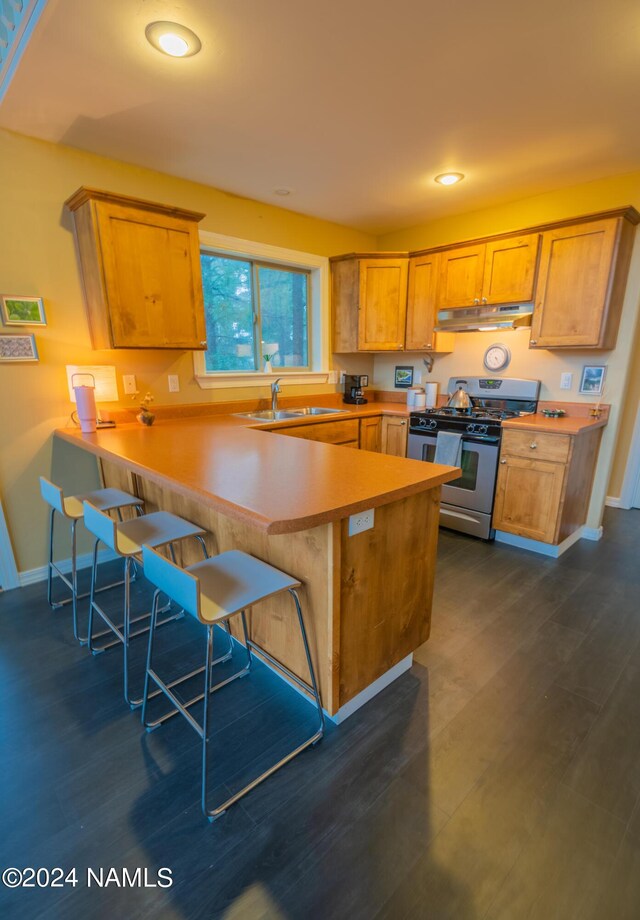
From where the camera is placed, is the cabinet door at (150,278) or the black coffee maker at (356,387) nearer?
the cabinet door at (150,278)

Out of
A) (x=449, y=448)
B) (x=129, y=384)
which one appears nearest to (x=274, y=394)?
(x=129, y=384)

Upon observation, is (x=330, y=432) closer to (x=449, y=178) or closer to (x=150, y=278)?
(x=150, y=278)

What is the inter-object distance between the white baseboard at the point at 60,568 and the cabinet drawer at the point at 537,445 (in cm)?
295

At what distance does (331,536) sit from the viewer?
129cm

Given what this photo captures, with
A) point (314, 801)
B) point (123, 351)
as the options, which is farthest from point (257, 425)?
point (314, 801)

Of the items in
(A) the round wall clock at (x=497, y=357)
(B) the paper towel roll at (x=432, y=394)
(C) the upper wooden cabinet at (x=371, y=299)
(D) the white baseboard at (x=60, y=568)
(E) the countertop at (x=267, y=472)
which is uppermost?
(C) the upper wooden cabinet at (x=371, y=299)

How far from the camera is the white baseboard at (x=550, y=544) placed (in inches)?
114

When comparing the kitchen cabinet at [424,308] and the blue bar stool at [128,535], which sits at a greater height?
the kitchen cabinet at [424,308]

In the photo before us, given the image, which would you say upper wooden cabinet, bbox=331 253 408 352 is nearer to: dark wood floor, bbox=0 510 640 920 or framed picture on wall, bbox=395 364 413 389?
framed picture on wall, bbox=395 364 413 389

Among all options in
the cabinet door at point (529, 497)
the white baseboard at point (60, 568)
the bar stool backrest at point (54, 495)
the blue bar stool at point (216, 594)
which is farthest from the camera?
the cabinet door at point (529, 497)

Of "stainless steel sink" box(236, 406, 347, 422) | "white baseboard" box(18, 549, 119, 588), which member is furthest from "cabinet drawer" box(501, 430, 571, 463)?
"white baseboard" box(18, 549, 119, 588)

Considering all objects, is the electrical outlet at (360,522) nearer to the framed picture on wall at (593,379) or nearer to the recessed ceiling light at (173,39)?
the recessed ceiling light at (173,39)

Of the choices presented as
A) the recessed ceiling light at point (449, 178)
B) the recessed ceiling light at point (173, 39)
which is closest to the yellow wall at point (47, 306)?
the recessed ceiling light at point (173, 39)

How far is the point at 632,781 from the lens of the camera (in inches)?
53.0
